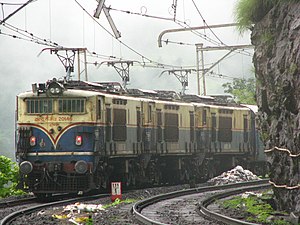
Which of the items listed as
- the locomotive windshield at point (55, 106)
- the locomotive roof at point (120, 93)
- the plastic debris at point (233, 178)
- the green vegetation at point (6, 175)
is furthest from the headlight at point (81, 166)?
the plastic debris at point (233, 178)

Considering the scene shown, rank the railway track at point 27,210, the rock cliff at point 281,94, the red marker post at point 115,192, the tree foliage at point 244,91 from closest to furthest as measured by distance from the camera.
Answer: the rock cliff at point 281,94, the railway track at point 27,210, the red marker post at point 115,192, the tree foliage at point 244,91

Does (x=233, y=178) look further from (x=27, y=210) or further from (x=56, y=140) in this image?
(x=27, y=210)

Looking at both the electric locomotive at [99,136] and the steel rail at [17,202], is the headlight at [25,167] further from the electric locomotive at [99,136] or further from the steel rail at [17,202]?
the steel rail at [17,202]

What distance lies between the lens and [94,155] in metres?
21.9

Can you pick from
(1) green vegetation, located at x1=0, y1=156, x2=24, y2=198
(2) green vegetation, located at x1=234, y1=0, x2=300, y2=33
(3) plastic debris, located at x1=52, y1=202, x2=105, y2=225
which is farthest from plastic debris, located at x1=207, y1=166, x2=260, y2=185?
(2) green vegetation, located at x1=234, y1=0, x2=300, y2=33

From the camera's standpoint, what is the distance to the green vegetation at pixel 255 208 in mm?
14177

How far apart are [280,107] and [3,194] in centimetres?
1350

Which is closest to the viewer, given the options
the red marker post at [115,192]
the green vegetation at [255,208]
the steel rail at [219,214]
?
the steel rail at [219,214]

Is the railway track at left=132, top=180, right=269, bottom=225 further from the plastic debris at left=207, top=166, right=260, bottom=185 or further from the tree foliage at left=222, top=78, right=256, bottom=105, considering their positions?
the tree foliage at left=222, top=78, right=256, bottom=105

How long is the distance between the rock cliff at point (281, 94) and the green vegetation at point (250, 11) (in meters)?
0.22

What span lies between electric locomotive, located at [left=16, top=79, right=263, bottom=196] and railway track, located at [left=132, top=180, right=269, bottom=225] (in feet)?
7.78

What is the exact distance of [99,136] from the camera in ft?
72.6

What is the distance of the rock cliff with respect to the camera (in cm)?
1399

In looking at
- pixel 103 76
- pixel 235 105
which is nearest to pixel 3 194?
pixel 235 105
